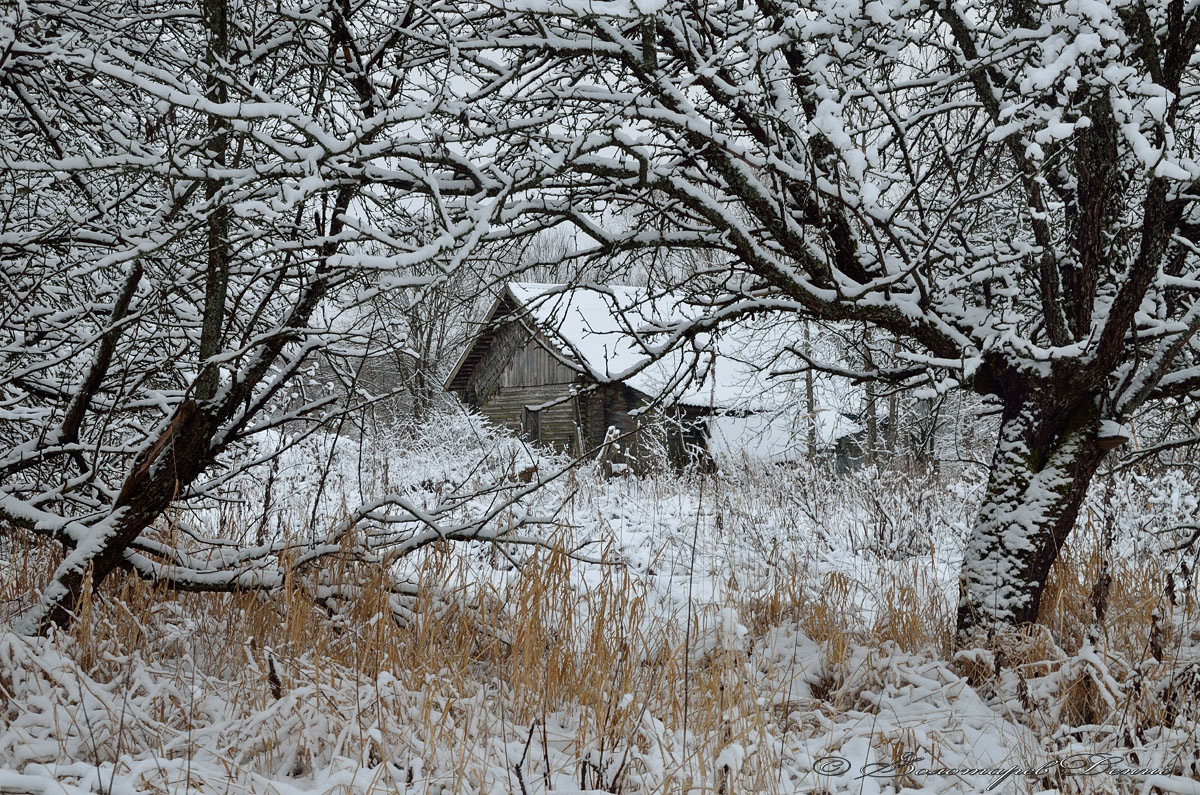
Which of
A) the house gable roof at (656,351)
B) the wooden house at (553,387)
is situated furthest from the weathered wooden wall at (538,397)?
the house gable roof at (656,351)

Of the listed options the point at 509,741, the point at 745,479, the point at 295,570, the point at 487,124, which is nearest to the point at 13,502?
the point at 295,570

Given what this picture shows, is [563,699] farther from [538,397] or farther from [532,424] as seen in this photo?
[538,397]

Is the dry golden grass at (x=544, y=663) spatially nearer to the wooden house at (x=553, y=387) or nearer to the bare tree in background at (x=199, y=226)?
the bare tree in background at (x=199, y=226)

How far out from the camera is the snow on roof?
3.50 meters

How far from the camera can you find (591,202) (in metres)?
3.54

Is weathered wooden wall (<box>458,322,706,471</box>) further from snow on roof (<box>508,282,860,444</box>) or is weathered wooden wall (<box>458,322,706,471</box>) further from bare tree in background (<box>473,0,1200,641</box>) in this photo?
bare tree in background (<box>473,0,1200,641</box>)

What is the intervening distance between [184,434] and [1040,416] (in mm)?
3358

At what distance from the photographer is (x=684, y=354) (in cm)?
→ 378

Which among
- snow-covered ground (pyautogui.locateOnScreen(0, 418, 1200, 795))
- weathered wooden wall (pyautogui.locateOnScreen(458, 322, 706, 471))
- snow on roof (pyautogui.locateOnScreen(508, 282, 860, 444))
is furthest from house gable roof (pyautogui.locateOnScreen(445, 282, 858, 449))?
snow-covered ground (pyautogui.locateOnScreen(0, 418, 1200, 795))

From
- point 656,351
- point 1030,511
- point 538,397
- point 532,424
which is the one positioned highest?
point 538,397

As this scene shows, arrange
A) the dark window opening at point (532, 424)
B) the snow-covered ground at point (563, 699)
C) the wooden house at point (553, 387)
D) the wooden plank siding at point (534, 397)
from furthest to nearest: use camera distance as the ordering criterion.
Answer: the dark window opening at point (532, 424), the wooden plank siding at point (534, 397), the wooden house at point (553, 387), the snow-covered ground at point (563, 699)

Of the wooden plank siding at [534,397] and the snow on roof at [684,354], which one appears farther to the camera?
the wooden plank siding at [534,397]

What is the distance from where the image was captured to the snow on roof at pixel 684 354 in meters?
3.50

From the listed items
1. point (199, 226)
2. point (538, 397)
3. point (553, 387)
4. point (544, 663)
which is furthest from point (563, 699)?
point (538, 397)
